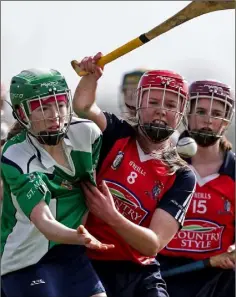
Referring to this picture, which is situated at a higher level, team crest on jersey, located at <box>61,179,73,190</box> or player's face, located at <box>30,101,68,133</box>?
player's face, located at <box>30,101,68,133</box>

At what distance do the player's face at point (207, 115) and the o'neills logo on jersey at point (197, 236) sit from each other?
566 millimetres

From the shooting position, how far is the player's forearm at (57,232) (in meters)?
4.70

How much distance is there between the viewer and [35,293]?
16.9 feet

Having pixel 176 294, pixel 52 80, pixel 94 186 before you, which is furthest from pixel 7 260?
pixel 176 294

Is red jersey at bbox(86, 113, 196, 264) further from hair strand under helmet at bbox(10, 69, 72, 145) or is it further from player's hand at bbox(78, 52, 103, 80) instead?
hair strand under helmet at bbox(10, 69, 72, 145)

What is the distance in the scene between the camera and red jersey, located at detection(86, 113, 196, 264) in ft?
17.8

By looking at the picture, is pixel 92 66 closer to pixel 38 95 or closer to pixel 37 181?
pixel 38 95

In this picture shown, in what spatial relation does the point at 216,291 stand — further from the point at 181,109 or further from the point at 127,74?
the point at 127,74

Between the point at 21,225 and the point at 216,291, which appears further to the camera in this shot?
the point at 216,291

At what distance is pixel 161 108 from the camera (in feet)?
17.8

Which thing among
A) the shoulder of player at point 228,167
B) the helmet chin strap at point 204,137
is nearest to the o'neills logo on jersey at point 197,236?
the shoulder of player at point 228,167

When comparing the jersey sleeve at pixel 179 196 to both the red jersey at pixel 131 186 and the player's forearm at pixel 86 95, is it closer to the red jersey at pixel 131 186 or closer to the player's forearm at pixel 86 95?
the red jersey at pixel 131 186

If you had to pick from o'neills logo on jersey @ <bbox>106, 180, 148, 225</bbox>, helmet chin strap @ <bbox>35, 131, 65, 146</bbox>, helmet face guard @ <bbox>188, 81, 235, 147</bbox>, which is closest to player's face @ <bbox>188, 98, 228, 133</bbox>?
helmet face guard @ <bbox>188, 81, 235, 147</bbox>

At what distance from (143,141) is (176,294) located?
1.15 metres
